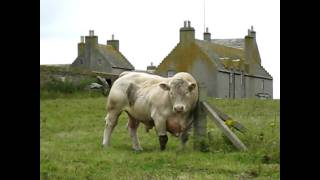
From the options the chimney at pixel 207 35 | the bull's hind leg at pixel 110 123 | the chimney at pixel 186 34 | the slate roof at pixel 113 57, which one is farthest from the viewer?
the slate roof at pixel 113 57

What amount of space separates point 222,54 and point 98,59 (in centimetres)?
1229

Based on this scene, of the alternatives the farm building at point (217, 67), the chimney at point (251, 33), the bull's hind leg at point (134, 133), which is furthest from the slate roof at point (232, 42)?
the bull's hind leg at point (134, 133)

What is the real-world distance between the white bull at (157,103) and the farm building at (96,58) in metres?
43.7

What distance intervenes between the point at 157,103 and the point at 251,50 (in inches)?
1712

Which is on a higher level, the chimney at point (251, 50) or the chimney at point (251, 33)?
the chimney at point (251, 33)

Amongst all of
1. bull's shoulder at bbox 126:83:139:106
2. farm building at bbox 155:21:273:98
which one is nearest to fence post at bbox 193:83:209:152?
bull's shoulder at bbox 126:83:139:106

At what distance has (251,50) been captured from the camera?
54000 millimetres

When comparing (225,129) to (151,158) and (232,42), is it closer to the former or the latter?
(151,158)

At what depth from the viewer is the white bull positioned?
11.0 m

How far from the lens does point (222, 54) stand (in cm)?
5116

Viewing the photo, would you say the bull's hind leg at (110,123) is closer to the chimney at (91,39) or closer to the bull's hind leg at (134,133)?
the bull's hind leg at (134,133)

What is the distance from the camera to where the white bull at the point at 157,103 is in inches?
435

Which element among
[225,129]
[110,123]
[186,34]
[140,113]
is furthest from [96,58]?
[225,129]
